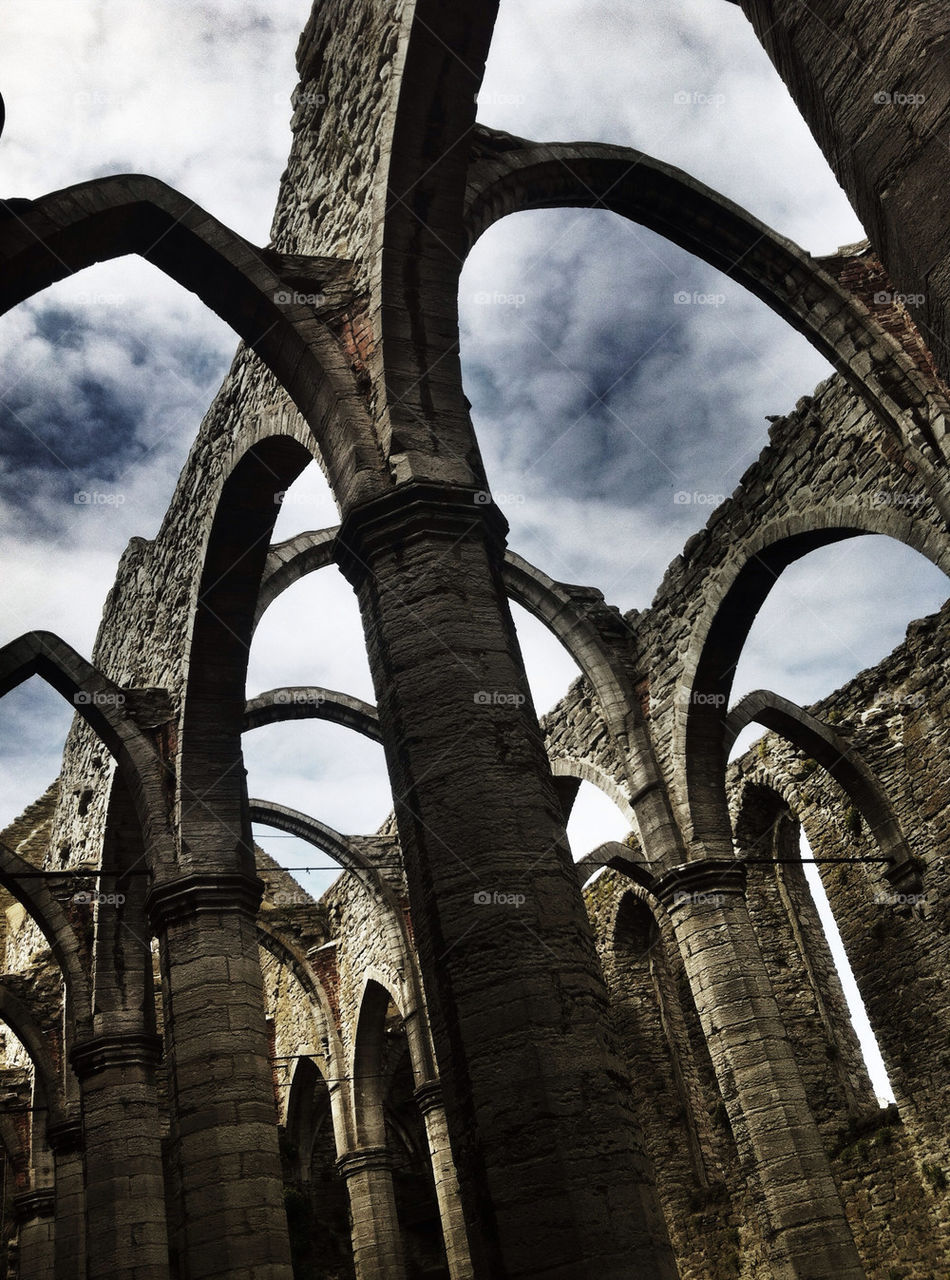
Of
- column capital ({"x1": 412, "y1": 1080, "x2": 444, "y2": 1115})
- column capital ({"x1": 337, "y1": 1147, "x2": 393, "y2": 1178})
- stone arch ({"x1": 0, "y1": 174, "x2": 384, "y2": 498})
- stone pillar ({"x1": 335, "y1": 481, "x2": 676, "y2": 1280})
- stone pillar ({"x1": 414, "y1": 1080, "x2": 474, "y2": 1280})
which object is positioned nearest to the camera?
stone pillar ({"x1": 335, "y1": 481, "x2": 676, "y2": 1280})

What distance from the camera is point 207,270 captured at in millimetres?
6004

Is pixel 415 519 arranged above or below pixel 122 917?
below

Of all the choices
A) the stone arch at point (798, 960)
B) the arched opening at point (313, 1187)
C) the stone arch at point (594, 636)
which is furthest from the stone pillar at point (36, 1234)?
the stone arch at point (798, 960)

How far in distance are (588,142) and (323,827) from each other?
31.1ft

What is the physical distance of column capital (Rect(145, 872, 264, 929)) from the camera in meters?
7.20

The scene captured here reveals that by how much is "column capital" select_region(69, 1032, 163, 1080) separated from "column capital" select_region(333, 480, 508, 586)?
5.80 m

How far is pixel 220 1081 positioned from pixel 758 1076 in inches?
156

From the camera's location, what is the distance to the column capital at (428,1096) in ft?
42.4

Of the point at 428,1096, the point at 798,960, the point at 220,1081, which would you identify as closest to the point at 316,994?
the point at 428,1096

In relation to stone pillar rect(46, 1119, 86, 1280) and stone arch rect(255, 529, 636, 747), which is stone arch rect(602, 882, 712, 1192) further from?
stone pillar rect(46, 1119, 86, 1280)

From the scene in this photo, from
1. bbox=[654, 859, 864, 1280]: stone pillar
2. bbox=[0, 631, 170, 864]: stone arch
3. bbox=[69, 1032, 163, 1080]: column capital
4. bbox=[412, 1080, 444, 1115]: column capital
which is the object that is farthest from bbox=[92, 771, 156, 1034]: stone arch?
bbox=[654, 859, 864, 1280]: stone pillar

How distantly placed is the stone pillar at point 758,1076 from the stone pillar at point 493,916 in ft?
16.7

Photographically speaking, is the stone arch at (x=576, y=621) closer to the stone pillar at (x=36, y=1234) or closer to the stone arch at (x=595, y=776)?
the stone arch at (x=595, y=776)

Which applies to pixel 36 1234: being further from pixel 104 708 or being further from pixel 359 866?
pixel 104 708
